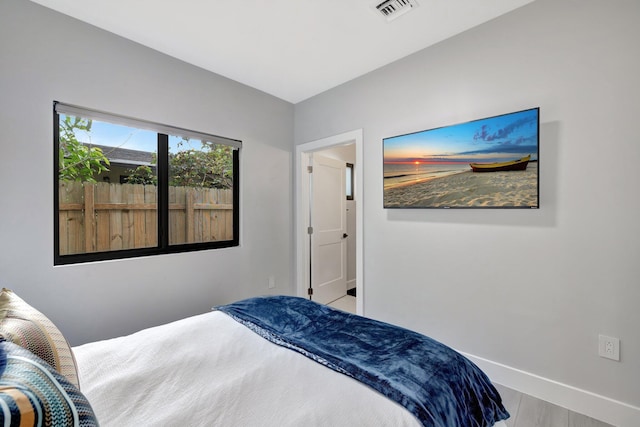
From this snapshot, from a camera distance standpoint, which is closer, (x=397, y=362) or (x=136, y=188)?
(x=397, y=362)

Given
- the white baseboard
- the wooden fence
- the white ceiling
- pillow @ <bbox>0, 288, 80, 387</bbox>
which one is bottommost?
the white baseboard

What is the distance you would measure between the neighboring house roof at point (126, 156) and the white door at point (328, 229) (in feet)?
5.81

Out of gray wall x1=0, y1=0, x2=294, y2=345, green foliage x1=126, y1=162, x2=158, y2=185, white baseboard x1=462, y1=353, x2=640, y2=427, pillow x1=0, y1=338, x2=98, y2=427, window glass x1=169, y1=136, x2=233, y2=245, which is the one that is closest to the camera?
pillow x1=0, y1=338, x2=98, y2=427

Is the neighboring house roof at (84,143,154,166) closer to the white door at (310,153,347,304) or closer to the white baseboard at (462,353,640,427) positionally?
the white door at (310,153,347,304)

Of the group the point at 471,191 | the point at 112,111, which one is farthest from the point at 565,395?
the point at 112,111

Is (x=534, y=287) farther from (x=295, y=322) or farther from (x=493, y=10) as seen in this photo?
(x=493, y=10)

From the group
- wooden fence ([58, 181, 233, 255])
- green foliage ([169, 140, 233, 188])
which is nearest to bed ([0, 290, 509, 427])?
wooden fence ([58, 181, 233, 255])

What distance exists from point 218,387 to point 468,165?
2098 millimetres

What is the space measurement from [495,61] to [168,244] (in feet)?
9.87

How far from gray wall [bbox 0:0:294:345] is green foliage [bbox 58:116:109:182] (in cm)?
17

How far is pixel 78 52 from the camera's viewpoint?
2008 millimetres

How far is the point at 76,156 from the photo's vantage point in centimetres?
212

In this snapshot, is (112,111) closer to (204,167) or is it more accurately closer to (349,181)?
(204,167)

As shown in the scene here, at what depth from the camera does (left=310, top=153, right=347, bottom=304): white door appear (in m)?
3.57
